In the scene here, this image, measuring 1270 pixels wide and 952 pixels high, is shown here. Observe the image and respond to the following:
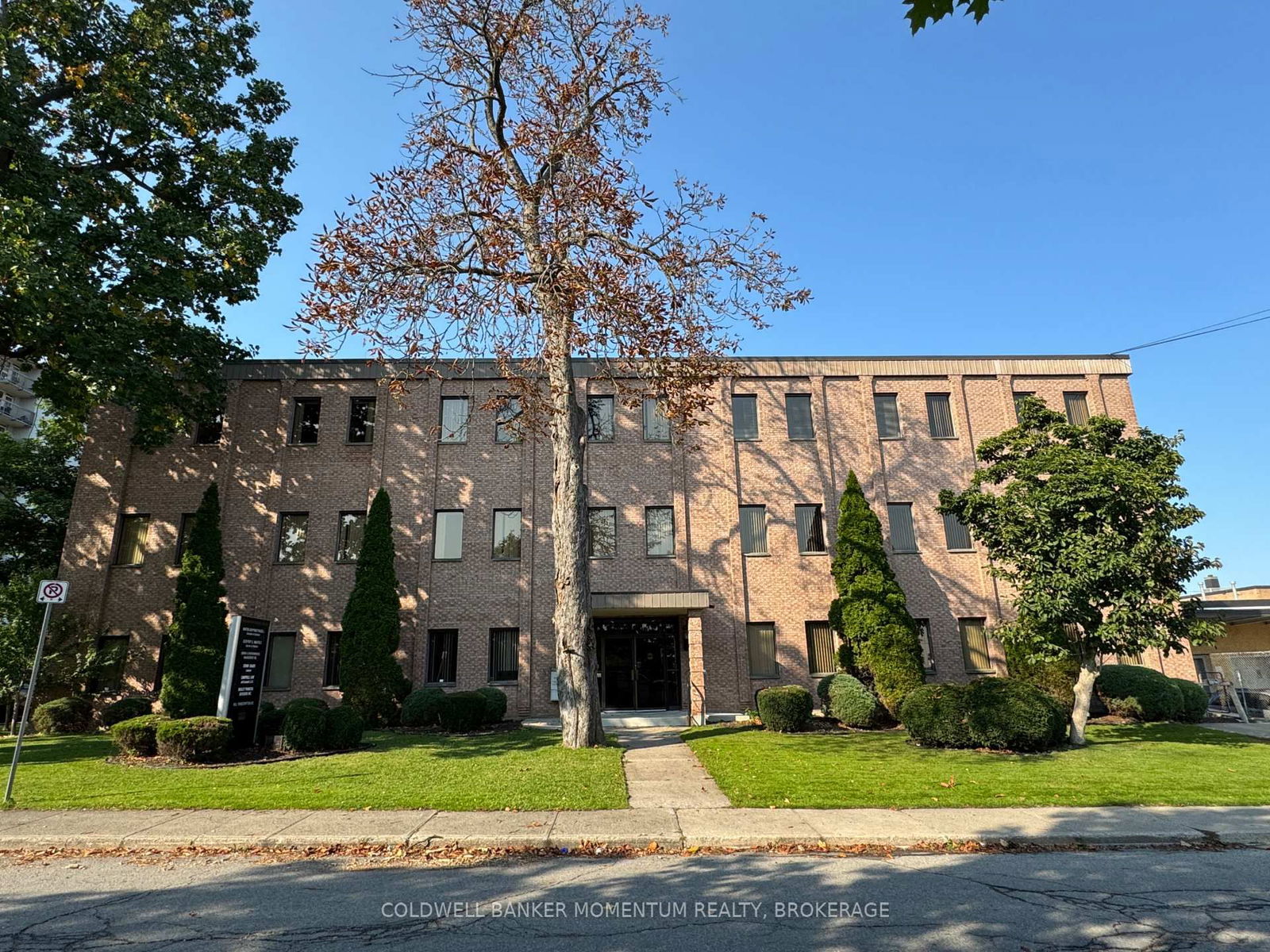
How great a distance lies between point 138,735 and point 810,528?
17.8m

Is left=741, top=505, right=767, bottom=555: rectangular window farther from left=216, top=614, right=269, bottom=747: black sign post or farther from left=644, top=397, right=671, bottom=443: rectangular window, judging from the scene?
left=216, top=614, right=269, bottom=747: black sign post

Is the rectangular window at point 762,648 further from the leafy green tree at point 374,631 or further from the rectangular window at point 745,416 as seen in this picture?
the leafy green tree at point 374,631

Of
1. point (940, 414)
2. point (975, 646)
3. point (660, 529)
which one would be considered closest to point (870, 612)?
point (975, 646)

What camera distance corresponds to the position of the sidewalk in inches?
285

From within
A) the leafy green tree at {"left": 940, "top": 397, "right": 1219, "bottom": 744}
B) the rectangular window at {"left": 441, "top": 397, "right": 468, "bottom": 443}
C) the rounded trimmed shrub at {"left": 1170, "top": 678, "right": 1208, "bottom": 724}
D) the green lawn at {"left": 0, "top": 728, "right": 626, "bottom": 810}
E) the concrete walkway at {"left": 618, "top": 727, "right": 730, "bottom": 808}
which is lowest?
the concrete walkway at {"left": 618, "top": 727, "right": 730, "bottom": 808}

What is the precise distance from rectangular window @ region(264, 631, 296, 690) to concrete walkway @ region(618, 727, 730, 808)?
10543 mm

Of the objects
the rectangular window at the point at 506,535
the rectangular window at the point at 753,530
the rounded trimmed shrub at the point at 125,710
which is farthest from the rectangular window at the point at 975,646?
the rounded trimmed shrub at the point at 125,710

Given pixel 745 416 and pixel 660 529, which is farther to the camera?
pixel 745 416

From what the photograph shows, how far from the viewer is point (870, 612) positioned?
1850 centimetres

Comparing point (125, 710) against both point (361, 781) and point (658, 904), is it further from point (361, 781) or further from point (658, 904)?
point (658, 904)

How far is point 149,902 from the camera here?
18.0ft

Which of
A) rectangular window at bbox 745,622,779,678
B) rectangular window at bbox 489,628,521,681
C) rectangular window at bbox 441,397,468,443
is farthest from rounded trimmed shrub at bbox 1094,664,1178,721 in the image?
rectangular window at bbox 441,397,468,443

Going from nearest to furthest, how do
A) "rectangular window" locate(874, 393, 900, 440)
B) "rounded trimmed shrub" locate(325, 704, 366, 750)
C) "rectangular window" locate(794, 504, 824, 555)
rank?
"rounded trimmed shrub" locate(325, 704, 366, 750)
"rectangular window" locate(794, 504, 824, 555)
"rectangular window" locate(874, 393, 900, 440)

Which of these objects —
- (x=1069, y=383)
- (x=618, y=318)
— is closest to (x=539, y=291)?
(x=618, y=318)
